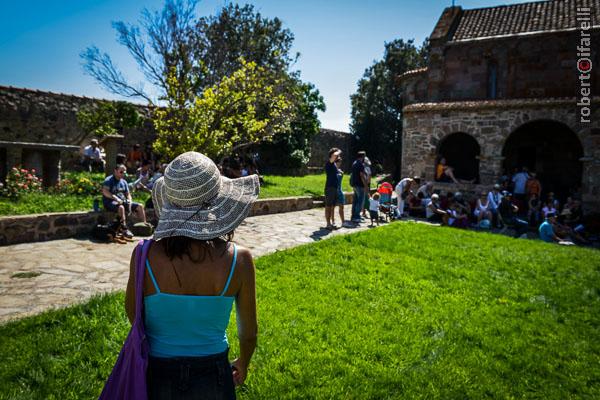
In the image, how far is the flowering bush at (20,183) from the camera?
7.84 metres

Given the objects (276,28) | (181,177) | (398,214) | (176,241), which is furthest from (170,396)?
(276,28)

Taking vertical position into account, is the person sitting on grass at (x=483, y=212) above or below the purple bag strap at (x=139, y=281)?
Result: below

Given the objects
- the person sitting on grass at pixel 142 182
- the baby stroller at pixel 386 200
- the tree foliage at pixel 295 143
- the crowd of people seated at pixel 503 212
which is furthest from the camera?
the tree foliage at pixel 295 143

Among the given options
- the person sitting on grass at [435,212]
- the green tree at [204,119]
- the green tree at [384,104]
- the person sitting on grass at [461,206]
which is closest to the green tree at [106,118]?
the green tree at [204,119]

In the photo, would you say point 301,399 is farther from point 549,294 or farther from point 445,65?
point 445,65

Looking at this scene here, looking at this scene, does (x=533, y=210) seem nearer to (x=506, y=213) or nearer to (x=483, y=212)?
(x=506, y=213)

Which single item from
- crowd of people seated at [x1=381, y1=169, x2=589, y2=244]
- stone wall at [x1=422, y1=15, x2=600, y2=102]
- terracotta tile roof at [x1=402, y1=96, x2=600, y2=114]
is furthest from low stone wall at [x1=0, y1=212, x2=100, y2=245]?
stone wall at [x1=422, y1=15, x2=600, y2=102]

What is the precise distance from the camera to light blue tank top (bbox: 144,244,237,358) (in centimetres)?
150

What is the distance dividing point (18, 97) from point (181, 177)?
15.2 metres

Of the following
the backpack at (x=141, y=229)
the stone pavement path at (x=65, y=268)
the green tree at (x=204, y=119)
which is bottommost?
the stone pavement path at (x=65, y=268)

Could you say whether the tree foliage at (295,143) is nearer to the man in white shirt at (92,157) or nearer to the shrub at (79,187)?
the man in white shirt at (92,157)

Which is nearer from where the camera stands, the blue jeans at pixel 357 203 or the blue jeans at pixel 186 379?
the blue jeans at pixel 186 379

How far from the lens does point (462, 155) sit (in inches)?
733

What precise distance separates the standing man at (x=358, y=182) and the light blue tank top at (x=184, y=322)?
8397 millimetres
